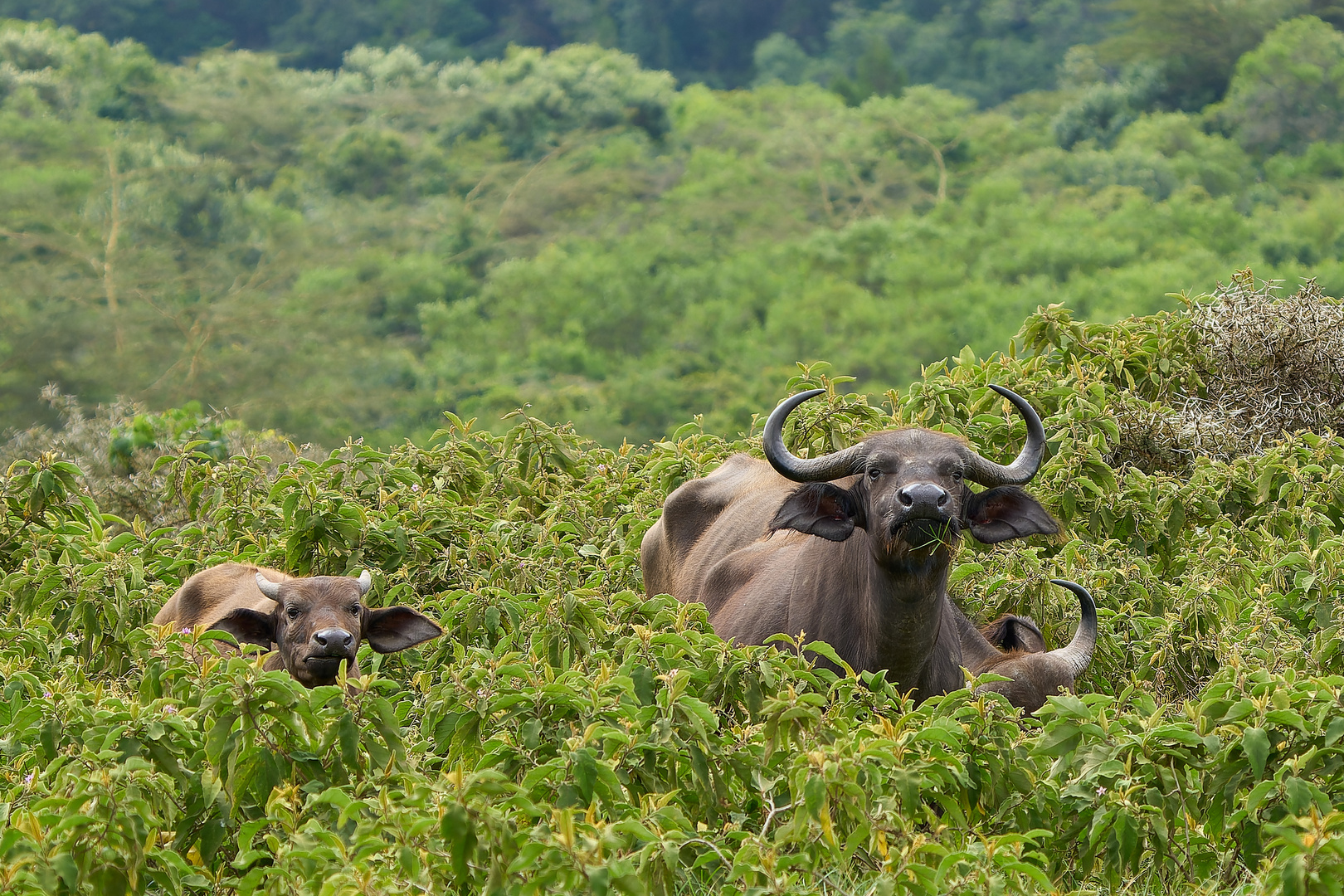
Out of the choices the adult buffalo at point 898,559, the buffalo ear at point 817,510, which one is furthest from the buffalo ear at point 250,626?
the buffalo ear at point 817,510

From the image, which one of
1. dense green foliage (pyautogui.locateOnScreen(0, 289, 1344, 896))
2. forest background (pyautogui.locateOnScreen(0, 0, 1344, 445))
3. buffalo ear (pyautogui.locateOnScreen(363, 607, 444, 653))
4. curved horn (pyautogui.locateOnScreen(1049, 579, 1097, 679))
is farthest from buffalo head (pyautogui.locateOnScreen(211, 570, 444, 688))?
forest background (pyautogui.locateOnScreen(0, 0, 1344, 445))

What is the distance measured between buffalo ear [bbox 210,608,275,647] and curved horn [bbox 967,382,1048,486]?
260cm

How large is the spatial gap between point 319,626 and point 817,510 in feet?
5.86

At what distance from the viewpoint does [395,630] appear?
5.57 m

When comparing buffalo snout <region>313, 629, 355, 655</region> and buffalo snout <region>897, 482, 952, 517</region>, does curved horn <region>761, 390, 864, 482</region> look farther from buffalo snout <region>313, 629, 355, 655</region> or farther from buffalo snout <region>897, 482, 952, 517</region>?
buffalo snout <region>313, 629, 355, 655</region>

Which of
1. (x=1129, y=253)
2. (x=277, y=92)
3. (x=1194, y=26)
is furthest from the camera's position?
(x=1194, y=26)

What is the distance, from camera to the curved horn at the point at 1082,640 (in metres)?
5.42

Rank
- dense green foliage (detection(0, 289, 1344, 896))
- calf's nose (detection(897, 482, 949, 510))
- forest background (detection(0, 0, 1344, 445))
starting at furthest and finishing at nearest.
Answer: forest background (detection(0, 0, 1344, 445)) < calf's nose (detection(897, 482, 949, 510)) < dense green foliage (detection(0, 289, 1344, 896))

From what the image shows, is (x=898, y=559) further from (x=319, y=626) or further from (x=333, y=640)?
(x=319, y=626)

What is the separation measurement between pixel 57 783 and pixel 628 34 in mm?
66885

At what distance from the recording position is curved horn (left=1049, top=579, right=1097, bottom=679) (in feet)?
17.8

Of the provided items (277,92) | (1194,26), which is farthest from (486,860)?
(1194,26)

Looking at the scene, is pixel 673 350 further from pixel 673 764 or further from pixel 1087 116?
pixel 673 764

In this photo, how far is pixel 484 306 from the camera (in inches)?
1809
